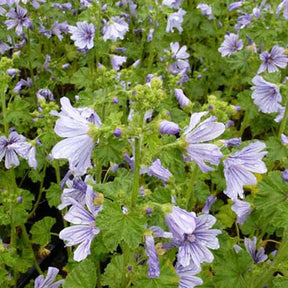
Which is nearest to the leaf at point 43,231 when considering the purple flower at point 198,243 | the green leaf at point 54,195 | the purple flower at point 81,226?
the green leaf at point 54,195

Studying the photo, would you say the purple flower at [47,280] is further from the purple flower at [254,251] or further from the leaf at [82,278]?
the purple flower at [254,251]

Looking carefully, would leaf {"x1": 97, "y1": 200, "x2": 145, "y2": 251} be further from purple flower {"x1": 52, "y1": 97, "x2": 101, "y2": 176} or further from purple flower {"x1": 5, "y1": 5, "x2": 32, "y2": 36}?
purple flower {"x1": 5, "y1": 5, "x2": 32, "y2": 36}

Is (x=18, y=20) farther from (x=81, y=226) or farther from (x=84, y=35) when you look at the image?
(x=81, y=226)

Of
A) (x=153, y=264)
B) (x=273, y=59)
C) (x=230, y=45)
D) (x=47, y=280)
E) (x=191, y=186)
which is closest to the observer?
(x=153, y=264)

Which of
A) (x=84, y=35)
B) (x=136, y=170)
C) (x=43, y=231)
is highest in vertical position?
(x=136, y=170)

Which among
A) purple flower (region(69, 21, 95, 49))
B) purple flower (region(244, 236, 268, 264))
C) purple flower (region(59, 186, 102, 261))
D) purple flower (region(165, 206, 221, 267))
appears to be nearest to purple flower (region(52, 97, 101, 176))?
purple flower (region(59, 186, 102, 261))

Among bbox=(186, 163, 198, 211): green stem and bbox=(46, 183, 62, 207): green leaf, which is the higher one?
bbox=(186, 163, 198, 211): green stem

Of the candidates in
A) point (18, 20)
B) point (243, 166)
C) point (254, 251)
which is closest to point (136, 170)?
point (243, 166)
